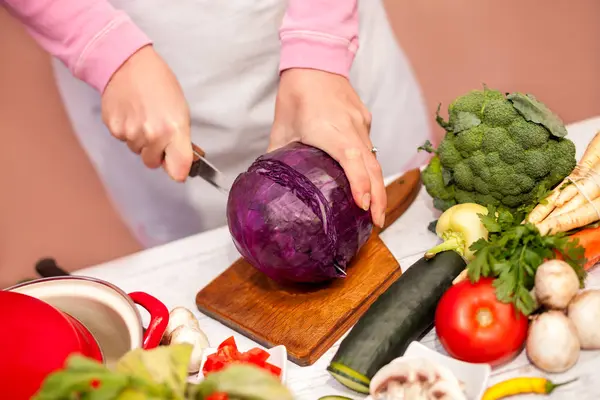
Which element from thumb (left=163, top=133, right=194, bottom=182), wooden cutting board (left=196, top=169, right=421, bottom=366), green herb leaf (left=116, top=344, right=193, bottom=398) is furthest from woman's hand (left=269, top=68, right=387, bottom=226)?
green herb leaf (left=116, top=344, right=193, bottom=398)

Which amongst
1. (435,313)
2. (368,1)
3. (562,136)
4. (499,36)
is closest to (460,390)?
(435,313)

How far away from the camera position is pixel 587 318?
39.7 inches

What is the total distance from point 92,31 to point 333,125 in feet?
1.88

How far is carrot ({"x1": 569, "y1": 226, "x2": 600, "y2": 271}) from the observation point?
1165 mm

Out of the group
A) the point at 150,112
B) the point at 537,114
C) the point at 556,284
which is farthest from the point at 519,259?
the point at 150,112

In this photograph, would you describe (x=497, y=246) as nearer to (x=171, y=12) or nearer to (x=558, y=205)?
(x=558, y=205)

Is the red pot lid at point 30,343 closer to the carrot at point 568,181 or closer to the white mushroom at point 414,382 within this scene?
the white mushroom at point 414,382

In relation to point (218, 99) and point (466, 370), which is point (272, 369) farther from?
point (218, 99)

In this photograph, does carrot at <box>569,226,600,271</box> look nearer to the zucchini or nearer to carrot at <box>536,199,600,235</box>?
carrot at <box>536,199,600,235</box>

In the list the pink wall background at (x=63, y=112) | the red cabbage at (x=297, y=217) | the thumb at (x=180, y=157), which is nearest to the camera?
the red cabbage at (x=297, y=217)

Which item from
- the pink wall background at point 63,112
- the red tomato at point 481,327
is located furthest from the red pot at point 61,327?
the pink wall background at point 63,112

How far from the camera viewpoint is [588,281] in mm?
1179

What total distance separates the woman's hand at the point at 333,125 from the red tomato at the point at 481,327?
0.25 meters

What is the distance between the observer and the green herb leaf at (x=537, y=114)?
1.23 m
